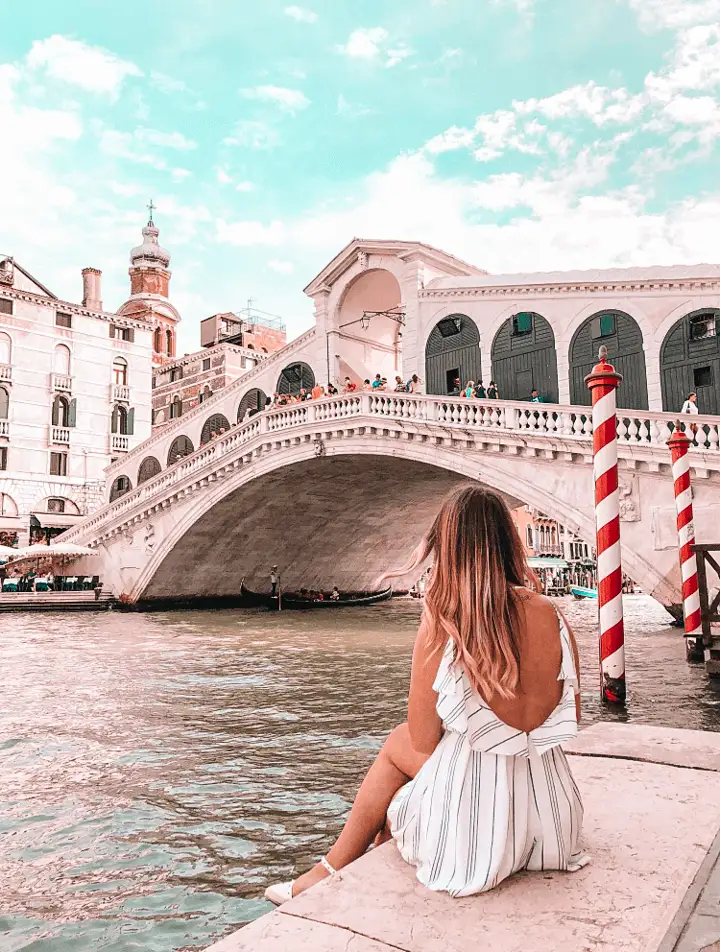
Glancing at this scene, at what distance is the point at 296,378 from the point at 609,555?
15945 mm

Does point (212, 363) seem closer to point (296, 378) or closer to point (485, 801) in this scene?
point (296, 378)

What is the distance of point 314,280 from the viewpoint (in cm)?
2047

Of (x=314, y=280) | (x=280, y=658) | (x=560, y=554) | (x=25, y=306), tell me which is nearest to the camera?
(x=280, y=658)

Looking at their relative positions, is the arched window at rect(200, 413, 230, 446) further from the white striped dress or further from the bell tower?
the white striped dress

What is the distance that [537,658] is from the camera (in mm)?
2100

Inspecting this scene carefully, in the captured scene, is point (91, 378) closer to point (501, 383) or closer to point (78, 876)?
point (501, 383)

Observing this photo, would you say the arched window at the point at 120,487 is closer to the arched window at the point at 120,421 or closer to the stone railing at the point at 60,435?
the stone railing at the point at 60,435

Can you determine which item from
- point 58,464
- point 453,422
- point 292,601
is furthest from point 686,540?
point 58,464

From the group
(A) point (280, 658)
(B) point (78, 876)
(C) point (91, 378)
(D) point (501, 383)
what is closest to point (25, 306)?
(C) point (91, 378)

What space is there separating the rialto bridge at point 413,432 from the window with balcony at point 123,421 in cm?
319

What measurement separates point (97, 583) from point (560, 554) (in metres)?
36.6

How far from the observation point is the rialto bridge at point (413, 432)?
12734mm

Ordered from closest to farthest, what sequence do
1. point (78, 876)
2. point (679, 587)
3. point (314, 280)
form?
point (78, 876), point (679, 587), point (314, 280)

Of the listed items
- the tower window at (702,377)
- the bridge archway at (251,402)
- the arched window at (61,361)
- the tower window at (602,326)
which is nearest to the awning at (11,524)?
the arched window at (61,361)
